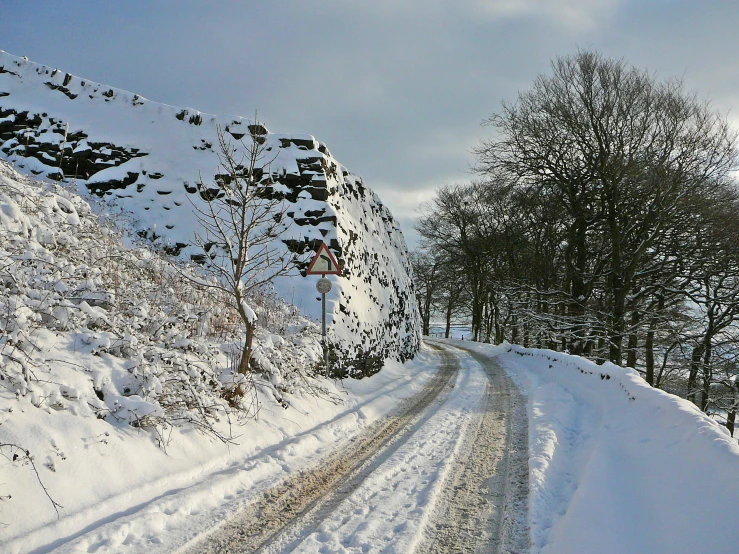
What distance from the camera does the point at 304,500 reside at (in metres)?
4.37

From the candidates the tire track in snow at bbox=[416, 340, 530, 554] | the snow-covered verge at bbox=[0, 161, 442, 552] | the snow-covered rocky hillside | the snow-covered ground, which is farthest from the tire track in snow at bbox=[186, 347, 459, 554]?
the snow-covered rocky hillside

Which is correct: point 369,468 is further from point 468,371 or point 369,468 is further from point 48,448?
point 468,371

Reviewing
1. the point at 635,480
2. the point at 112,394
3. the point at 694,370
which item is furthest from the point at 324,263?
the point at 694,370

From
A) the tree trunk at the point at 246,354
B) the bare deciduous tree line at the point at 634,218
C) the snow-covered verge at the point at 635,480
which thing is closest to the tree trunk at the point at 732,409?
the bare deciduous tree line at the point at 634,218

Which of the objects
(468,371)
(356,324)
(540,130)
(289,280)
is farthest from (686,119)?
(289,280)

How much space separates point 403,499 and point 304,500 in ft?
3.12

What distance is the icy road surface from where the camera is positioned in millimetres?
3586

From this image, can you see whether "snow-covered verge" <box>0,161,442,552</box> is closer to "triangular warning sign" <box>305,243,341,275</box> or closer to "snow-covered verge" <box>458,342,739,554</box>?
"triangular warning sign" <box>305,243,341,275</box>

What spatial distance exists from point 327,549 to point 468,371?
12.7 meters

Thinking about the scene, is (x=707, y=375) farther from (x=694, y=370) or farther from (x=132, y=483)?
(x=132, y=483)

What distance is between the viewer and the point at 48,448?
3.67 m

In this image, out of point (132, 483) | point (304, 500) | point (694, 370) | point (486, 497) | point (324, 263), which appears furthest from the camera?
point (694, 370)

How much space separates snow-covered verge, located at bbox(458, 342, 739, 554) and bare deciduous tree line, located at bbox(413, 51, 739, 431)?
33.8ft

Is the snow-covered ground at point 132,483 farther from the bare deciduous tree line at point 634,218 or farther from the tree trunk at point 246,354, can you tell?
the bare deciduous tree line at point 634,218
